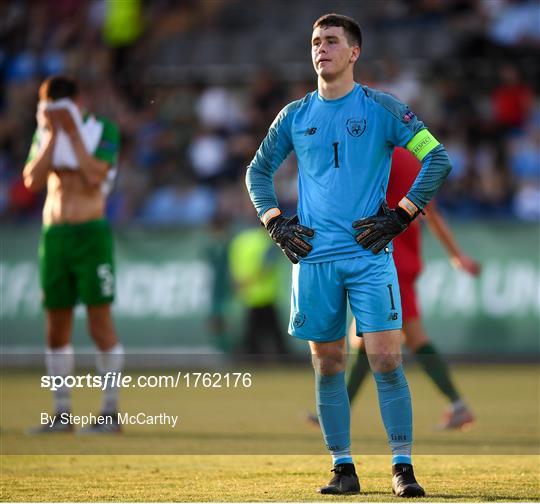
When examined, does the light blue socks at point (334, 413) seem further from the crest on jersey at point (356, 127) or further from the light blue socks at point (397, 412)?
the crest on jersey at point (356, 127)

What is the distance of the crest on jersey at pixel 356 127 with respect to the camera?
22.3 ft

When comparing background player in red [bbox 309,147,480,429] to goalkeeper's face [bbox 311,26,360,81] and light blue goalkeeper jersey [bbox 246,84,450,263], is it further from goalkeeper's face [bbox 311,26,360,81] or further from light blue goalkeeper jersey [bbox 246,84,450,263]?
goalkeeper's face [bbox 311,26,360,81]

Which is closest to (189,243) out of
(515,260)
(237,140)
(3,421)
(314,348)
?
(237,140)

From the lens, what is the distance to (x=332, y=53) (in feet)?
22.3

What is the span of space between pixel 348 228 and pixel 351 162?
0.36 meters

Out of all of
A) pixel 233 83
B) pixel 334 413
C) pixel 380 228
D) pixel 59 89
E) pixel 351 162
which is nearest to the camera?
pixel 380 228

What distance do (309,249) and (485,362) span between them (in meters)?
10.1

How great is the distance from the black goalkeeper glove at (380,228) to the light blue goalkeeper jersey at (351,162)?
6 centimetres

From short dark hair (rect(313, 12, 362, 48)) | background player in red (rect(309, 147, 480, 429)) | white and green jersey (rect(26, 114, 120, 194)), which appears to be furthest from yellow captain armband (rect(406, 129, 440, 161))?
white and green jersey (rect(26, 114, 120, 194))

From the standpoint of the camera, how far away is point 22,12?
22625 mm

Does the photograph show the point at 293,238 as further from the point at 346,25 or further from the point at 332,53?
the point at 346,25

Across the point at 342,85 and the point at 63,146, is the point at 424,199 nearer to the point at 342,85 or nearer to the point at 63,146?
the point at 342,85

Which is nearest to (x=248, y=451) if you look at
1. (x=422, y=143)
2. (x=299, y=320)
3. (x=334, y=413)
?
(x=334, y=413)

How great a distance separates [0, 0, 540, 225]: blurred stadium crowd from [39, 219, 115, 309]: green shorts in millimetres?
6852
